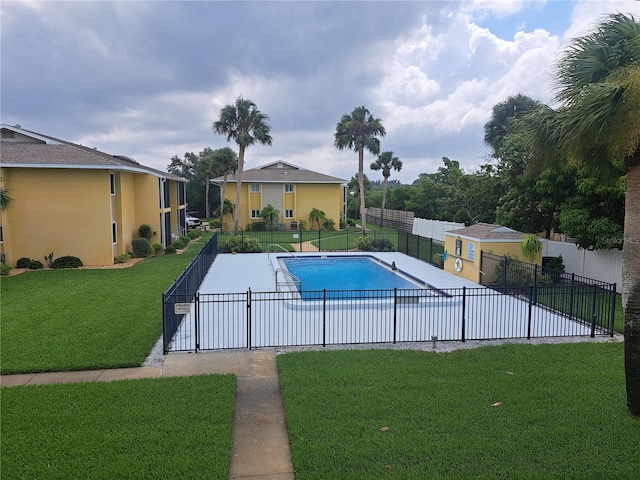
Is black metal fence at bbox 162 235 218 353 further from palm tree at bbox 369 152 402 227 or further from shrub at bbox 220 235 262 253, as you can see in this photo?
palm tree at bbox 369 152 402 227

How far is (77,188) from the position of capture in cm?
2252

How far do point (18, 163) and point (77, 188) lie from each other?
2639 mm

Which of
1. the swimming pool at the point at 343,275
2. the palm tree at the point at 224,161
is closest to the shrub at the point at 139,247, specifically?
the swimming pool at the point at 343,275

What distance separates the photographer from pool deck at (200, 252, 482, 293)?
60.1ft

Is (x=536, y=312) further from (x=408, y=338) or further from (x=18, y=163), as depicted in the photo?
(x=18, y=163)

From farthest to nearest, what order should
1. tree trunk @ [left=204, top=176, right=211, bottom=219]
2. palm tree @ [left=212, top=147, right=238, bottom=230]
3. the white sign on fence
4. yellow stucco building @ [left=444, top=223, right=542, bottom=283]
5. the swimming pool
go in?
1. tree trunk @ [left=204, top=176, right=211, bottom=219]
2. palm tree @ [left=212, top=147, right=238, bottom=230]
3. the swimming pool
4. yellow stucco building @ [left=444, top=223, right=542, bottom=283]
5. the white sign on fence

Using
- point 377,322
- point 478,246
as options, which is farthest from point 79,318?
point 478,246

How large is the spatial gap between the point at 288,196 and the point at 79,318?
34706 mm

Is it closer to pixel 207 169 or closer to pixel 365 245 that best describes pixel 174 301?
pixel 365 245

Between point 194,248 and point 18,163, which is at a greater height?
point 18,163

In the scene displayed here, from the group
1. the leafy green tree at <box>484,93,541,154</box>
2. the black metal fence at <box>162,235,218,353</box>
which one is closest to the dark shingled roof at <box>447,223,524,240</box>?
the black metal fence at <box>162,235,218,353</box>

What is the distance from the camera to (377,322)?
41.7 feet

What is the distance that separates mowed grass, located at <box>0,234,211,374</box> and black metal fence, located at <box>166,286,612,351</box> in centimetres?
124

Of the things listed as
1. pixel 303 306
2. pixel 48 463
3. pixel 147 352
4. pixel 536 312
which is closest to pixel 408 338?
pixel 303 306
